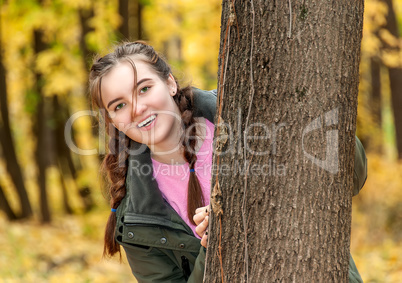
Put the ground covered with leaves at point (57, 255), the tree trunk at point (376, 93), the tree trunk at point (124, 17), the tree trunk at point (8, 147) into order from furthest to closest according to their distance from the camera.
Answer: the tree trunk at point (376, 93), the tree trunk at point (8, 147), the tree trunk at point (124, 17), the ground covered with leaves at point (57, 255)

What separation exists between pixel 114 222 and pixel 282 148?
1.02 metres

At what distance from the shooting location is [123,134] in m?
2.31

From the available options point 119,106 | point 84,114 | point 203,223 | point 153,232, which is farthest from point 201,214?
point 84,114

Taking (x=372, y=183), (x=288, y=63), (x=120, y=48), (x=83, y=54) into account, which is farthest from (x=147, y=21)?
(x=288, y=63)

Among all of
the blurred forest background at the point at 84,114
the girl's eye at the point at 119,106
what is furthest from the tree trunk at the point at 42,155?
the girl's eye at the point at 119,106

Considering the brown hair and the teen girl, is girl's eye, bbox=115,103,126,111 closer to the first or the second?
the teen girl

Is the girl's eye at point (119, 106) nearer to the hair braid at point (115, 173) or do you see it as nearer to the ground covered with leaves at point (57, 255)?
the hair braid at point (115, 173)

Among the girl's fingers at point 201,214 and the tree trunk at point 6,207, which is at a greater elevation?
the girl's fingers at point 201,214

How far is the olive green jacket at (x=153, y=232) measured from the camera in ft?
6.78

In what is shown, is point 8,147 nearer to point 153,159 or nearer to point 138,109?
point 153,159

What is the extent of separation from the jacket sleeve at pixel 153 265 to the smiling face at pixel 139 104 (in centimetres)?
51

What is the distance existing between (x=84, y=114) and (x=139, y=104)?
4539 millimetres

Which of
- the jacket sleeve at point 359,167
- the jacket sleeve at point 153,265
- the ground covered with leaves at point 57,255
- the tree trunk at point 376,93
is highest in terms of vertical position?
the jacket sleeve at point 359,167

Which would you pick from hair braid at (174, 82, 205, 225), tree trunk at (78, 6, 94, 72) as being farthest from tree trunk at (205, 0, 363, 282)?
tree trunk at (78, 6, 94, 72)
